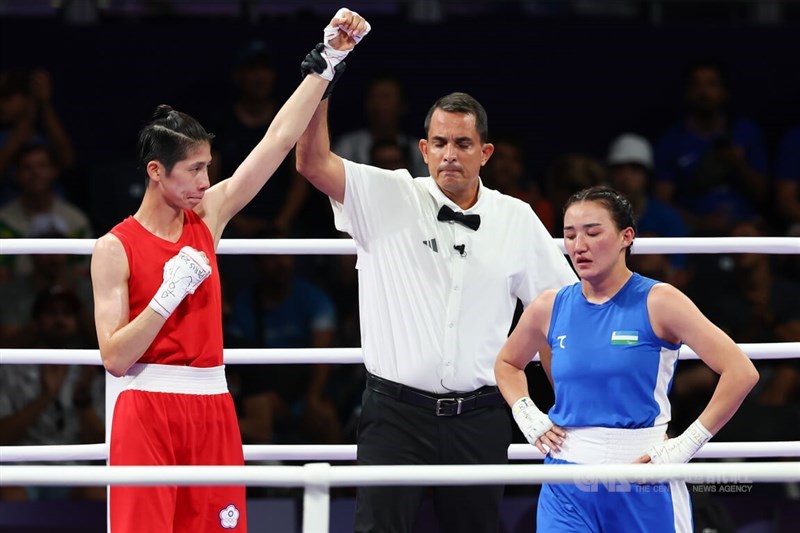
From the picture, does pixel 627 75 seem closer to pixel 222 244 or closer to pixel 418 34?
pixel 418 34

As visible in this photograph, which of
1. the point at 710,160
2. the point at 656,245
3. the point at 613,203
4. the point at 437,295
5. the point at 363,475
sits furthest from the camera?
the point at 710,160

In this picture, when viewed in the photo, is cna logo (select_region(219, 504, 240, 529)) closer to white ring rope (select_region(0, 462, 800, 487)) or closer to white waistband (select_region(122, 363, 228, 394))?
white waistband (select_region(122, 363, 228, 394))

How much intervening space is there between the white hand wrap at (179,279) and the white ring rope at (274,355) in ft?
2.02

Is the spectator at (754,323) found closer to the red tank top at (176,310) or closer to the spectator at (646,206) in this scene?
the spectator at (646,206)

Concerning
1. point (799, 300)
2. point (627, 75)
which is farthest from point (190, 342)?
point (627, 75)

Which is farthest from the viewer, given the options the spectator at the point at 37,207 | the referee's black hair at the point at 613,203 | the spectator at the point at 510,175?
the spectator at the point at 510,175

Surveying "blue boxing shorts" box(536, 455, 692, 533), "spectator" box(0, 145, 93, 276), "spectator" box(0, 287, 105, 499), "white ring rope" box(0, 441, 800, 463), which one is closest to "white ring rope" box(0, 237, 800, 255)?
"white ring rope" box(0, 441, 800, 463)

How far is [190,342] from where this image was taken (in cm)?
277

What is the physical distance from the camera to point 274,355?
3393 millimetres

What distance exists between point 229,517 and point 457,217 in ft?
3.37

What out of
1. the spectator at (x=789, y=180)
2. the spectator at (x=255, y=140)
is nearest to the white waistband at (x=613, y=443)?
the spectator at (x=255, y=140)

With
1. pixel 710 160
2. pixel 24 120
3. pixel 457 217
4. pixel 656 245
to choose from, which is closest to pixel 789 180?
pixel 710 160

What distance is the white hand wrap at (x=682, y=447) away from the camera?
268 centimetres

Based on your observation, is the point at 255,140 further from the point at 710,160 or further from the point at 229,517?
the point at 229,517
